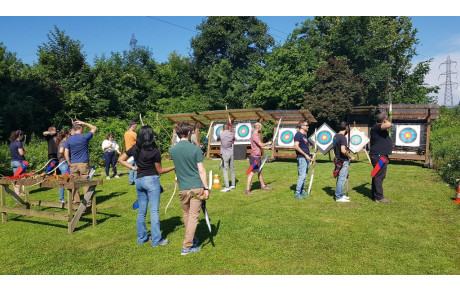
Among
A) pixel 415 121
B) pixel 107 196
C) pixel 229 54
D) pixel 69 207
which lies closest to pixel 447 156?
pixel 415 121

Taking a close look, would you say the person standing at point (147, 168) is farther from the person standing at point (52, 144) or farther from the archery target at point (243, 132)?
the archery target at point (243, 132)

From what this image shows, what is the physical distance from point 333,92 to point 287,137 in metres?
12.9

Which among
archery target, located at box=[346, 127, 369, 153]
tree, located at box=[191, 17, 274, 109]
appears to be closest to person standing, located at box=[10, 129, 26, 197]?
archery target, located at box=[346, 127, 369, 153]

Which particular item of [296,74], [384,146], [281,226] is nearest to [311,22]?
[296,74]

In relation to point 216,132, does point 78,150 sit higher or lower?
lower

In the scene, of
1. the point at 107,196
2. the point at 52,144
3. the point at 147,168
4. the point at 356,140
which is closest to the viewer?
the point at 147,168

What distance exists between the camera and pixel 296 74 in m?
A: 29.3

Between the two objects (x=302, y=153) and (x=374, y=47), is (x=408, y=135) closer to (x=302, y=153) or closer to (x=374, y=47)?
(x=302, y=153)

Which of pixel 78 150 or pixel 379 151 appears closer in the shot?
pixel 78 150

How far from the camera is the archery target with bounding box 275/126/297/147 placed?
16416mm

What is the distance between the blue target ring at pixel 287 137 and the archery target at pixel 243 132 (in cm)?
164

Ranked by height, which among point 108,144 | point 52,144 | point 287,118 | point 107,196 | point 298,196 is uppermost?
point 287,118

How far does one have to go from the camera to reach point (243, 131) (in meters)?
17.1

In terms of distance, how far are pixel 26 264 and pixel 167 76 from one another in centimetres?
2720
